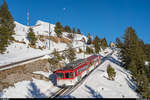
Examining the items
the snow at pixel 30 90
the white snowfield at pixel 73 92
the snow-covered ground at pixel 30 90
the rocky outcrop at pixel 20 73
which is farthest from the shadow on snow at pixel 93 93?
the rocky outcrop at pixel 20 73

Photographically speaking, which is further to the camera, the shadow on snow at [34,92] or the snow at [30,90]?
the shadow on snow at [34,92]

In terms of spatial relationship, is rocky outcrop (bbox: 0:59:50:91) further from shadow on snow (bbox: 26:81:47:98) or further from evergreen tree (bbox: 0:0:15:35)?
evergreen tree (bbox: 0:0:15:35)

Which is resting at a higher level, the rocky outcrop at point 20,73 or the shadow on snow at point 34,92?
the rocky outcrop at point 20,73

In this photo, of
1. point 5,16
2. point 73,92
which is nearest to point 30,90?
point 73,92

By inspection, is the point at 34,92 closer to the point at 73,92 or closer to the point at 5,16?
the point at 73,92

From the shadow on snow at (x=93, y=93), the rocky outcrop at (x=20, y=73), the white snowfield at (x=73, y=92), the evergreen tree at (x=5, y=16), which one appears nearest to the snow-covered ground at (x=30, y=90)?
the white snowfield at (x=73, y=92)

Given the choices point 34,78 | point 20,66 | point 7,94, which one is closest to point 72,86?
point 34,78

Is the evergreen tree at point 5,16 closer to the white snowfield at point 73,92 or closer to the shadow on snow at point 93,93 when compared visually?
the white snowfield at point 73,92

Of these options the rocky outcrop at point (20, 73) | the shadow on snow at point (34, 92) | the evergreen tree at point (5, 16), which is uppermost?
the evergreen tree at point (5, 16)

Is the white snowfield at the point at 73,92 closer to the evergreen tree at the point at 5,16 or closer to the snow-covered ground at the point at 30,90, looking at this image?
the snow-covered ground at the point at 30,90

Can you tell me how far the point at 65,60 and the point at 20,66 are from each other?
51.5 feet

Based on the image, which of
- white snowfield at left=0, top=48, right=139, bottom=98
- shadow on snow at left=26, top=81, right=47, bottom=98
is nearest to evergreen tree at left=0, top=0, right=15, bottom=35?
white snowfield at left=0, top=48, right=139, bottom=98

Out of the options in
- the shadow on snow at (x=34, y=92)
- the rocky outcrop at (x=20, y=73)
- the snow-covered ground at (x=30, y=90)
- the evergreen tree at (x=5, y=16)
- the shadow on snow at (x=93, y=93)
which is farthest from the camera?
the evergreen tree at (x=5, y=16)

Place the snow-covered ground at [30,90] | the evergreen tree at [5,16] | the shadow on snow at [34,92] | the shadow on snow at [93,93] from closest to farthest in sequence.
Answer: the snow-covered ground at [30,90] → the shadow on snow at [93,93] → the shadow on snow at [34,92] → the evergreen tree at [5,16]
